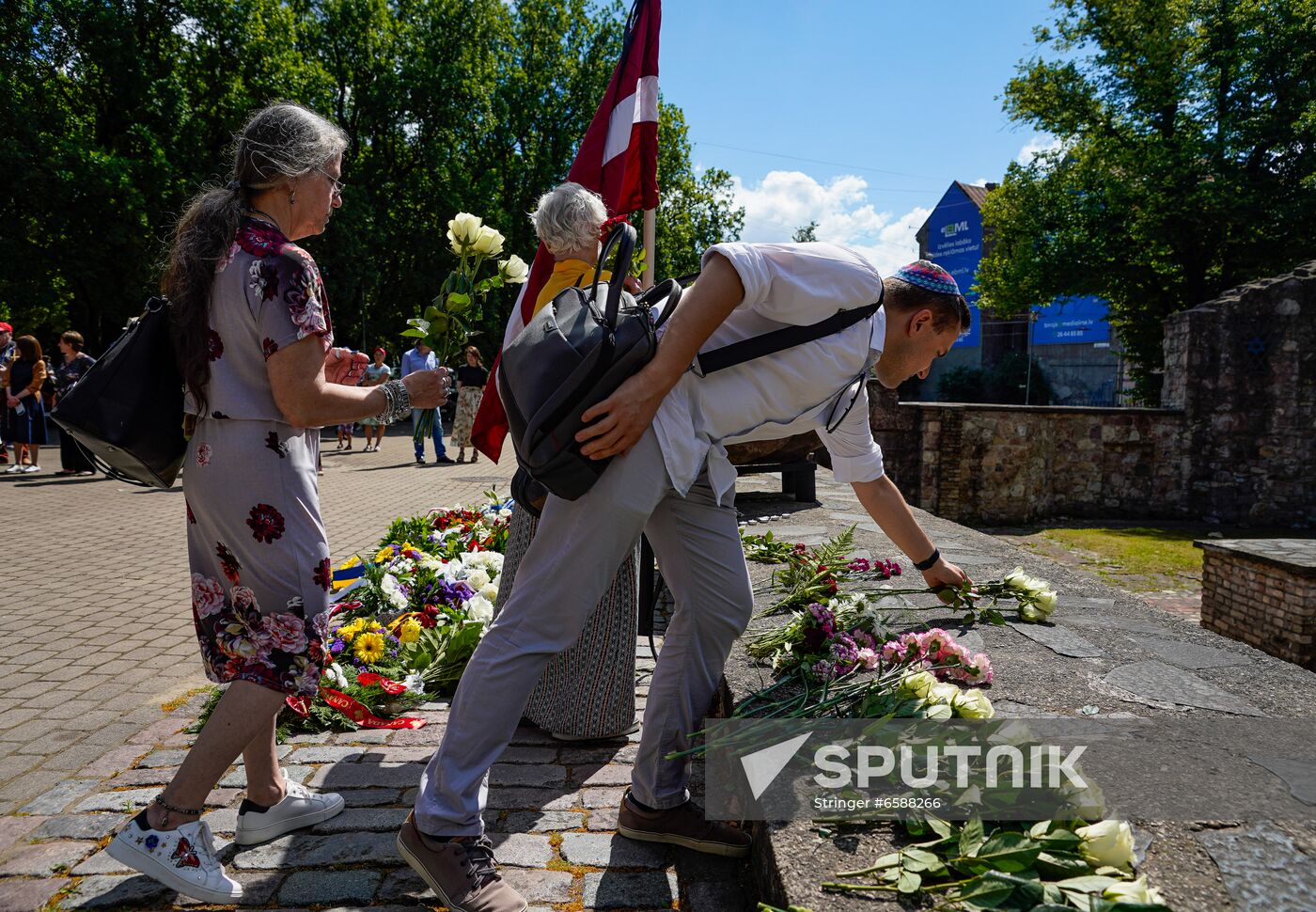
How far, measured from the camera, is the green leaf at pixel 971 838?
1767 mm

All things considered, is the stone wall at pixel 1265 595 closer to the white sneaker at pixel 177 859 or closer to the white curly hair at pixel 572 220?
the white curly hair at pixel 572 220

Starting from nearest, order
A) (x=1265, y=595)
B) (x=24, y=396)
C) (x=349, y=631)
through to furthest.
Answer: (x=349, y=631) → (x=1265, y=595) → (x=24, y=396)

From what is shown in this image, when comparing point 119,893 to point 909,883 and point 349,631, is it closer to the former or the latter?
point 349,631

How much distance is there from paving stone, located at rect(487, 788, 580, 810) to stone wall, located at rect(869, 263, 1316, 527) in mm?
10780

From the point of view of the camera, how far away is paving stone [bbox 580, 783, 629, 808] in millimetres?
2717

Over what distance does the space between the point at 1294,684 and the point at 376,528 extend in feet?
23.8

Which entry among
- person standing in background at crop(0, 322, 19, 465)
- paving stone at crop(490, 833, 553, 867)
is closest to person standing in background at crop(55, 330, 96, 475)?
person standing in background at crop(0, 322, 19, 465)

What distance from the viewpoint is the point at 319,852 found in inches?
94.3

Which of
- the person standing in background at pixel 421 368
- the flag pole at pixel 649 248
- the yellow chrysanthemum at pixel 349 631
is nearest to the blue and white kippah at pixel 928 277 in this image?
the flag pole at pixel 649 248

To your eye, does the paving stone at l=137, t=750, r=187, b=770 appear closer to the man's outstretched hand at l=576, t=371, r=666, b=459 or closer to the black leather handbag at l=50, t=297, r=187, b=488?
the black leather handbag at l=50, t=297, r=187, b=488

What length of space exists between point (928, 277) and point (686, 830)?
170 centimetres

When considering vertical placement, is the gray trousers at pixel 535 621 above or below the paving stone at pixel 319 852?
above

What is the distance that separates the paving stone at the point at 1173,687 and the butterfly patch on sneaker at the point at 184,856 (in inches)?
114

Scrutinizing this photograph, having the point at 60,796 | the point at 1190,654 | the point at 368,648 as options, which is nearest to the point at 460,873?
the point at 60,796
